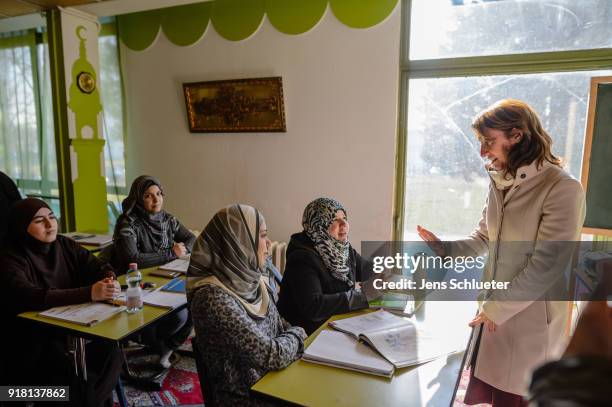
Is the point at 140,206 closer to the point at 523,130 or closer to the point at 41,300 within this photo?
the point at 41,300

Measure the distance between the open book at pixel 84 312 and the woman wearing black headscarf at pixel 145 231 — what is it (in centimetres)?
70

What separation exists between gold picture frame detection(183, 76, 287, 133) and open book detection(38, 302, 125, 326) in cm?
194

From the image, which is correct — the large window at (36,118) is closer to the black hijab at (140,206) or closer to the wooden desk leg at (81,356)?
the black hijab at (140,206)

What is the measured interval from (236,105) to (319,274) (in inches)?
78.2

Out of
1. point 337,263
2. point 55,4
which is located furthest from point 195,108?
point 337,263

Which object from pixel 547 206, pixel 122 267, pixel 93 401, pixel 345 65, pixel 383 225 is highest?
pixel 345 65

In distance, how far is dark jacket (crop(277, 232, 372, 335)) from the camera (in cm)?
174

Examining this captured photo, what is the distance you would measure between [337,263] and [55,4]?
125 inches

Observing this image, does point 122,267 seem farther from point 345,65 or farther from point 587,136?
point 587,136

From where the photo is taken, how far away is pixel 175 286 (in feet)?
6.67

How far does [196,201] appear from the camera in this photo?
12.2 ft

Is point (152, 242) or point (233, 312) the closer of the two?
point (233, 312)

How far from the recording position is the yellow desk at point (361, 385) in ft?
3.61


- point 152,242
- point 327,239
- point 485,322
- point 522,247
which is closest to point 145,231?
point 152,242
